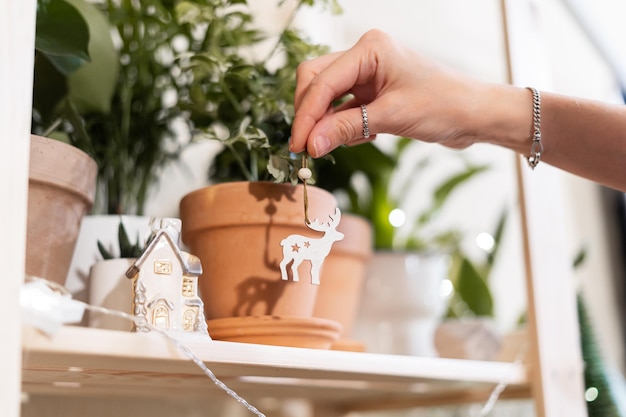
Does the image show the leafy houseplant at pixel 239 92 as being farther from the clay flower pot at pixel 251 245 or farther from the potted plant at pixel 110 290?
the potted plant at pixel 110 290

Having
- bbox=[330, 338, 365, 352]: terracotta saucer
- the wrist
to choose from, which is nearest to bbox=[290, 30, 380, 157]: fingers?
the wrist

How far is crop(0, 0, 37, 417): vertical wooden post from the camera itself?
0.47 meters

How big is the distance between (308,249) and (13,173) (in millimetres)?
264

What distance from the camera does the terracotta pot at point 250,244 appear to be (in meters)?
0.70

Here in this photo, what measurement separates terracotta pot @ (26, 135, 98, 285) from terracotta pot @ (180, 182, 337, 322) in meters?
0.11

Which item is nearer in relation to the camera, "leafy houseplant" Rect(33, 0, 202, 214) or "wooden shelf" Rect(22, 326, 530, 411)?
"wooden shelf" Rect(22, 326, 530, 411)

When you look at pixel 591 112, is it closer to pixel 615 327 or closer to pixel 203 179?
pixel 203 179

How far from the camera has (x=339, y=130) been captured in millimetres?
666

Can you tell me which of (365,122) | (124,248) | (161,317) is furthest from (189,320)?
(365,122)

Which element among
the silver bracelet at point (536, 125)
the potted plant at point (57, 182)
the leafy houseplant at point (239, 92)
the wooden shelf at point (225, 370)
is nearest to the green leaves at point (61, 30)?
the potted plant at point (57, 182)

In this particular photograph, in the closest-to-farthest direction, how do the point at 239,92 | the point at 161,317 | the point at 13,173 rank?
1. the point at 13,173
2. the point at 161,317
3. the point at 239,92

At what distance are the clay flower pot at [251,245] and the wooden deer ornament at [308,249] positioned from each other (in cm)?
3

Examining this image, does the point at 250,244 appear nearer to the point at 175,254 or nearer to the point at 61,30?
the point at 175,254

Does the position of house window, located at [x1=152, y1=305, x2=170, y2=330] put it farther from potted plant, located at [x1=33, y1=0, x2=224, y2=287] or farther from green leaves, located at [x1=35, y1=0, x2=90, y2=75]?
green leaves, located at [x1=35, y1=0, x2=90, y2=75]
